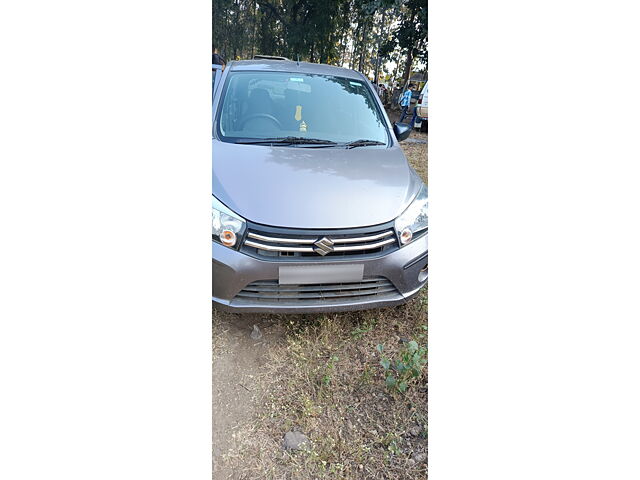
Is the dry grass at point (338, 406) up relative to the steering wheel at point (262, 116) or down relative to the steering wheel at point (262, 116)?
down

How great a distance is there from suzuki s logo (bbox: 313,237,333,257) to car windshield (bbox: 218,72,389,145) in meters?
0.79

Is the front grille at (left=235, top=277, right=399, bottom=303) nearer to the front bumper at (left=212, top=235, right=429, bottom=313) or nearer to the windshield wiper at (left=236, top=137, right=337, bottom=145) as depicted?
the front bumper at (left=212, top=235, right=429, bottom=313)

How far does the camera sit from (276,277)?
1.56m

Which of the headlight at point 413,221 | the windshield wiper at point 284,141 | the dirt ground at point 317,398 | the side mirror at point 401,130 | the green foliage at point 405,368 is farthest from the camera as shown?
the side mirror at point 401,130

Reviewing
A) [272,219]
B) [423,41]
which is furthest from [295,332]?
[423,41]

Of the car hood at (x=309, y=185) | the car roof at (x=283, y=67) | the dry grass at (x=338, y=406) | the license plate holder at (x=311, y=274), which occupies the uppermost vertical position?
the car roof at (x=283, y=67)

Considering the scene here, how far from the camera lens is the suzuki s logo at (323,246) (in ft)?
5.09

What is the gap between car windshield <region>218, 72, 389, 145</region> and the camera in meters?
2.09

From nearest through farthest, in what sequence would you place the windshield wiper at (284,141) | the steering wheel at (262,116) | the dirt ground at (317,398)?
the dirt ground at (317,398) → the windshield wiper at (284,141) → the steering wheel at (262,116)

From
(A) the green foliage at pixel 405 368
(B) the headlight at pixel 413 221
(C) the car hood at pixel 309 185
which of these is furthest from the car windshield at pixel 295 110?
(A) the green foliage at pixel 405 368

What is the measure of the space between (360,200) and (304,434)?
980 millimetres

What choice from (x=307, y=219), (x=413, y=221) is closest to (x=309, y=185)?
(x=307, y=219)

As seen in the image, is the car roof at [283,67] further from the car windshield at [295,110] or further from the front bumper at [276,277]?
the front bumper at [276,277]

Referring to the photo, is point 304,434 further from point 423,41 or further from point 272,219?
point 423,41
